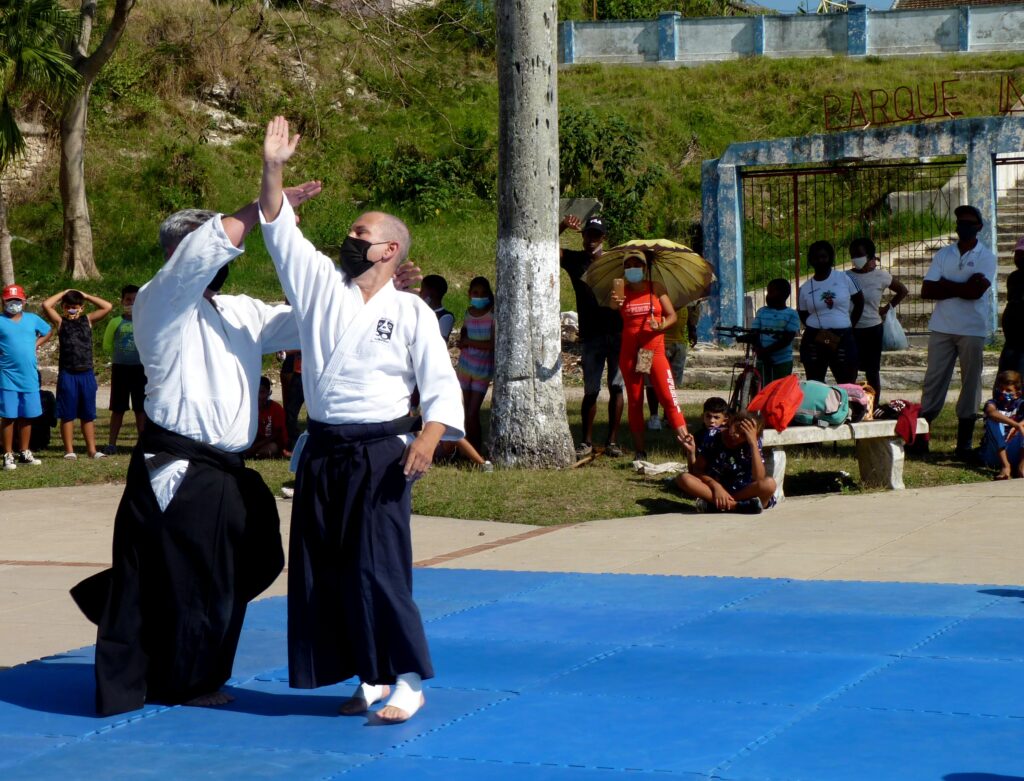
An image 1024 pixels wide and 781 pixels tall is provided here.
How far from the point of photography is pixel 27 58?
64.7 feet

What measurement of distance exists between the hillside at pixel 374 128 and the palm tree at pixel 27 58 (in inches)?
167

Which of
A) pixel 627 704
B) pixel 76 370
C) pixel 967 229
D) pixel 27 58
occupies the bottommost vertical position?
pixel 627 704

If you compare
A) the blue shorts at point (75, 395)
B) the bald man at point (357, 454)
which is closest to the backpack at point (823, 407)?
the bald man at point (357, 454)

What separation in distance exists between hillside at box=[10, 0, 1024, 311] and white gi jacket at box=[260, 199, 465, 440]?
59.4 ft

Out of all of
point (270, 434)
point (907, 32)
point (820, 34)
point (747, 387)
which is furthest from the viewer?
point (820, 34)

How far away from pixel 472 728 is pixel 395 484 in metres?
0.94

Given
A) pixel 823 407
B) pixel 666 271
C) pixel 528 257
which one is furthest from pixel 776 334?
pixel 528 257

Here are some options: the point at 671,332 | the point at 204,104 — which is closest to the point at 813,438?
the point at 671,332

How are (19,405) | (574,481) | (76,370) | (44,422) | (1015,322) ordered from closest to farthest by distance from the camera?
(574,481) < (1015,322) < (19,405) < (76,370) < (44,422)

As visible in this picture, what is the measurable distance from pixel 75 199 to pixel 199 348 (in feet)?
68.3

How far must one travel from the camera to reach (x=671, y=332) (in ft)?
47.6

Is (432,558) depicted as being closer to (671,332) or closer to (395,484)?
(395,484)

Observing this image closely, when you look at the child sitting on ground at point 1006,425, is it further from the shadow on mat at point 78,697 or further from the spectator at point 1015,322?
the shadow on mat at point 78,697

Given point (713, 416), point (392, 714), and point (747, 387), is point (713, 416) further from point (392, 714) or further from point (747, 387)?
point (392, 714)
